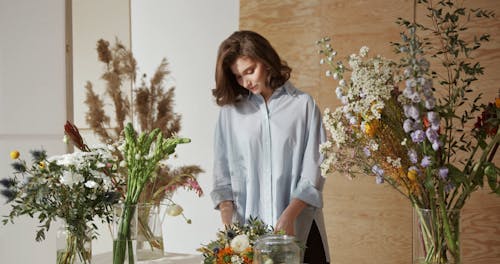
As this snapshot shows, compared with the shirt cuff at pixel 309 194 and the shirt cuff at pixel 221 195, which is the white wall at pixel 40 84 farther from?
the shirt cuff at pixel 309 194

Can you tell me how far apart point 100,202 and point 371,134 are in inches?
30.0

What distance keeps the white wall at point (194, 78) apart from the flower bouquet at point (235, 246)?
3.16 meters

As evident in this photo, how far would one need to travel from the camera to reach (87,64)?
3.77 meters

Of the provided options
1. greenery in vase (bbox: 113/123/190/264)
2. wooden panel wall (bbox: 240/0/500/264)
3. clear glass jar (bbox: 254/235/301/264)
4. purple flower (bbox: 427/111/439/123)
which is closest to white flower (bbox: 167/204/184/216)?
greenery in vase (bbox: 113/123/190/264)

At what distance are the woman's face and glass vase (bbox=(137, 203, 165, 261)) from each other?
71 centimetres

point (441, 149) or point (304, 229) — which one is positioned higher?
point (441, 149)

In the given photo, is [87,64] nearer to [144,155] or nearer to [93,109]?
[93,109]

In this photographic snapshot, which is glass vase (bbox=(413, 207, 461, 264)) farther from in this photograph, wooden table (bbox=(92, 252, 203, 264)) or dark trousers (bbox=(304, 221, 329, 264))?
dark trousers (bbox=(304, 221, 329, 264))

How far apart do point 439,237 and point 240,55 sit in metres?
1.25

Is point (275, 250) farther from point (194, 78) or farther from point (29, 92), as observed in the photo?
point (194, 78)

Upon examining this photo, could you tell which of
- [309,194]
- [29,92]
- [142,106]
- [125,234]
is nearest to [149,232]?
[125,234]

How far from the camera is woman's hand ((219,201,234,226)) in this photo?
2.52m

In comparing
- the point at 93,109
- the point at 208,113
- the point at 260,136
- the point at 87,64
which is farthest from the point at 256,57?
the point at 208,113

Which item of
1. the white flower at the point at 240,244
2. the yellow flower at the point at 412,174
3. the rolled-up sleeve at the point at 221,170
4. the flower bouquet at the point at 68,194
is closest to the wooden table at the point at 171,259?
the rolled-up sleeve at the point at 221,170
